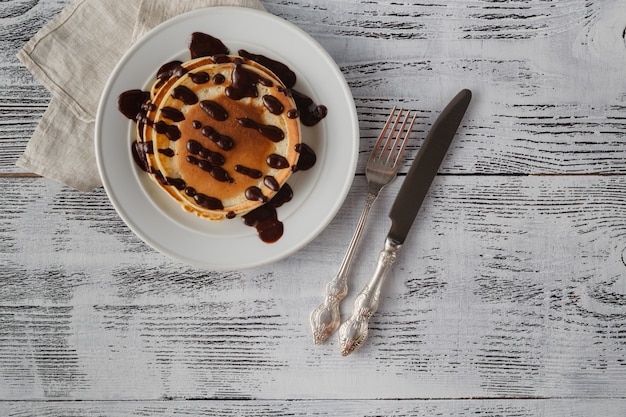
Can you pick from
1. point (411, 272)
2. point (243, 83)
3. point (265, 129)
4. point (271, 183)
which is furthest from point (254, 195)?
point (411, 272)

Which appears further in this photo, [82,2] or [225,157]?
[82,2]

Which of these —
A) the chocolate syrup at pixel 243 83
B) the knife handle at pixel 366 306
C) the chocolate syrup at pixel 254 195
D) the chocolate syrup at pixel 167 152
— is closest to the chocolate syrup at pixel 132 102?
the chocolate syrup at pixel 167 152

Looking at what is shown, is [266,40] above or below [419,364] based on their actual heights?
above

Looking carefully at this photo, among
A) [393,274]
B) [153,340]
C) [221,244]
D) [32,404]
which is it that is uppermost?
[221,244]

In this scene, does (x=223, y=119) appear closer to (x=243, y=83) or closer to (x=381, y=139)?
(x=243, y=83)

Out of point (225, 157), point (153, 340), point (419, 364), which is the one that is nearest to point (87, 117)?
point (225, 157)

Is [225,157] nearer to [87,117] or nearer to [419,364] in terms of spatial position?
[87,117]

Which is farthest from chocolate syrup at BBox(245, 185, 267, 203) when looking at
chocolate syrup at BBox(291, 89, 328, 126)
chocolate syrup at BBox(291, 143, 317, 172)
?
chocolate syrup at BBox(291, 89, 328, 126)

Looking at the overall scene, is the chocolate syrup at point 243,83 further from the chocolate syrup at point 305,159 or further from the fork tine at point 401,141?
the fork tine at point 401,141
